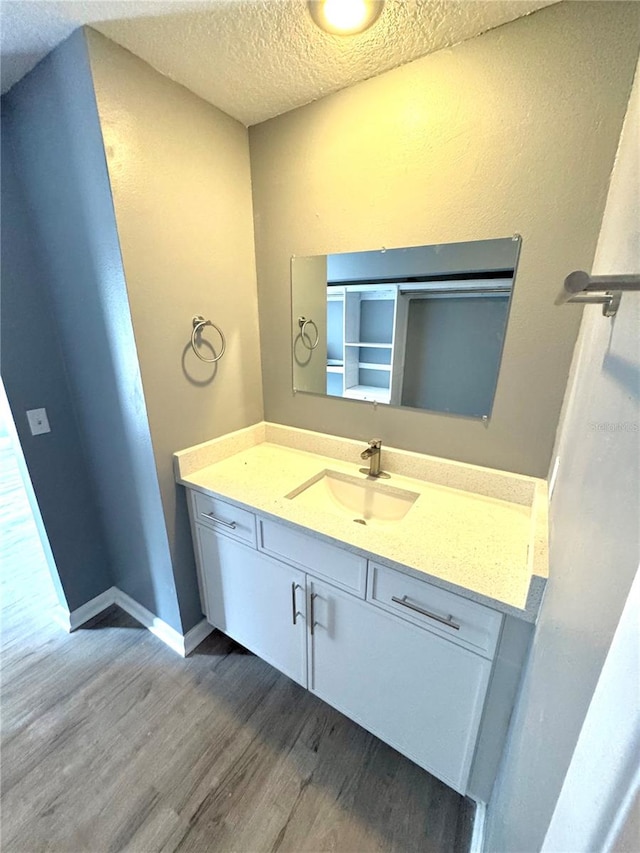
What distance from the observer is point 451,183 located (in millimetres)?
1112

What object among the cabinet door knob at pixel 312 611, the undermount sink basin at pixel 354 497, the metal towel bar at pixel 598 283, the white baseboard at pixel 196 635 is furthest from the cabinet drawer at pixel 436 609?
the white baseboard at pixel 196 635

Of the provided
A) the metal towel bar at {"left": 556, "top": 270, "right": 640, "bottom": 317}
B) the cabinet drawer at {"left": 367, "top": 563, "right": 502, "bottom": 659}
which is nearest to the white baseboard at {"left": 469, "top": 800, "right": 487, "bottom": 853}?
the cabinet drawer at {"left": 367, "top": 563, "right": 502, "bottom": 659}

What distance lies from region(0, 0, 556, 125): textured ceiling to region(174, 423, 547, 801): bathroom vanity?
1329 mm

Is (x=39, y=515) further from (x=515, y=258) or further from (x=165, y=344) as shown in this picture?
(x=515, y=258)

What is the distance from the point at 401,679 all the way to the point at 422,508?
1.76 feet

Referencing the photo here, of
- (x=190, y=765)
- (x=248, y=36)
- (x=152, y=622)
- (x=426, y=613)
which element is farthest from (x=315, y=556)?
(x=248, y=36)

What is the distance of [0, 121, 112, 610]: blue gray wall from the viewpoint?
4.41ft

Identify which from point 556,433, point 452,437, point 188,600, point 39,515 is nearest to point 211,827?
point 188,600

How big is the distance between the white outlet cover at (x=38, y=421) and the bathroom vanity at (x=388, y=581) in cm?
69

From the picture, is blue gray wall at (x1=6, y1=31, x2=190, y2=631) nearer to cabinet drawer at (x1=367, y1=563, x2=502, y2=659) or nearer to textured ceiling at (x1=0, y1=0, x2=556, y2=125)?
textured ceiling at (x1=0, y1=0, x2=556, y2=125)

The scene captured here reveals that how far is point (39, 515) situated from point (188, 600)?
2.65 ft

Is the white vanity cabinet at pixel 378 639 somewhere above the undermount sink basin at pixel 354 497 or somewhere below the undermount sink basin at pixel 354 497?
below

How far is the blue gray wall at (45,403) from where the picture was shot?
1.34 metres

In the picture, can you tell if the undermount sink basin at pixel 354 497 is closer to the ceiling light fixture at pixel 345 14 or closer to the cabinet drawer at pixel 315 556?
the cabinet drawer at pixel 315 556
